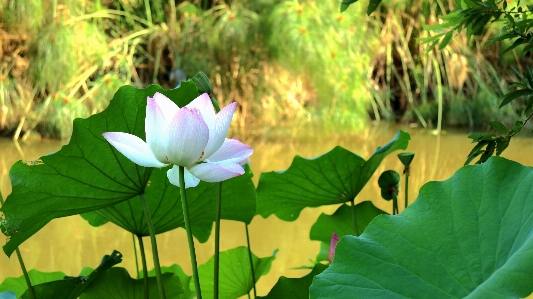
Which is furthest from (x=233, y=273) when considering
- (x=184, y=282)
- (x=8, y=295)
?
(x=8, y=295)

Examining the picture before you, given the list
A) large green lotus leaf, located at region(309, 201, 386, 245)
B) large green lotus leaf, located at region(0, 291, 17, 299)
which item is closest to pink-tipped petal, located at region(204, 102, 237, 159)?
large green lotus leaf, located at region(0, 291, 17, 299)

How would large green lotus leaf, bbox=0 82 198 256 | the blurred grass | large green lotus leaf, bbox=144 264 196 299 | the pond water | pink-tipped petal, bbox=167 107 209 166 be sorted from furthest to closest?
the blurred grass, the pond water, large green lotus leaf, bbox=144 264 196 299, large green lotus leaf, bbox=0 82 198 256, pink-tipped petal, bbox=167 107 209 166

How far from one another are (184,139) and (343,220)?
343 mm

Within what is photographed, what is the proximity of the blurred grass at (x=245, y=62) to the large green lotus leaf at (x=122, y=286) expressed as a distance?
281 centimetres

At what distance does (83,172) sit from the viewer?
14.8 inches

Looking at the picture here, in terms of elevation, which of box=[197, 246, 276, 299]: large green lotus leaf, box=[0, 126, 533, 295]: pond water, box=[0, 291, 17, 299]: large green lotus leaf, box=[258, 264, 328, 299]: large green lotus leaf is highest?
box=[0, 291, 17, 299]: large green lotus leaf

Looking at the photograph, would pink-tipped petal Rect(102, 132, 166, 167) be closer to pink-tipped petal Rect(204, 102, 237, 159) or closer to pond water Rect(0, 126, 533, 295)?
pink-tipped petal Rect(204, 102, 237, 159)

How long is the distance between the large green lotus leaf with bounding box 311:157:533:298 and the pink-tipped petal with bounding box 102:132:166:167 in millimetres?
93

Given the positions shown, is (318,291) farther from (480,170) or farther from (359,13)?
(359,13)

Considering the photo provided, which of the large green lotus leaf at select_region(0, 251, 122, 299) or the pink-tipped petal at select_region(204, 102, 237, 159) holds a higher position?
the pink-tipped petal at select_region(204, 102, 237, 159)

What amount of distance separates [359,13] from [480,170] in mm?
3888

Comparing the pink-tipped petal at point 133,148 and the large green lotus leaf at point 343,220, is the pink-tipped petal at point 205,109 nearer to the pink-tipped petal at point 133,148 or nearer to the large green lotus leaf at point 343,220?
the pink-tipped petal at point 133,148

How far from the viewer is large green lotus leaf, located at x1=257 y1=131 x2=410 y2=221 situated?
1.64ft

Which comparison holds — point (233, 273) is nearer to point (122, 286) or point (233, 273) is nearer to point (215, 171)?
point (122, 286)
